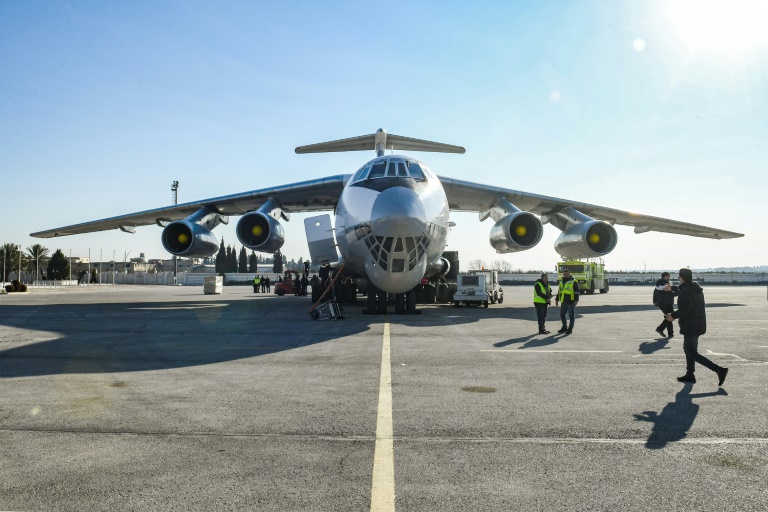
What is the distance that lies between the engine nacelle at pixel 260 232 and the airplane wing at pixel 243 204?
2.06 meters

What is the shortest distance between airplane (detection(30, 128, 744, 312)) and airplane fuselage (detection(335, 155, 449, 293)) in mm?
26

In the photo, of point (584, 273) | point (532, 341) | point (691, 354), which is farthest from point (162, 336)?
point (584, 273)

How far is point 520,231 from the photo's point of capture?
1841 cm

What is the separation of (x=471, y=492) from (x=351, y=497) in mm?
700

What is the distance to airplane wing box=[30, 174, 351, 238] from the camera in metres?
20.0

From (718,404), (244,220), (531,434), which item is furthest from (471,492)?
(244,220)

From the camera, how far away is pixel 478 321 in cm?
Answer: 1433

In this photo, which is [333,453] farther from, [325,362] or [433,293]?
[433,293]

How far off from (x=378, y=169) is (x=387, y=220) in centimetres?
230

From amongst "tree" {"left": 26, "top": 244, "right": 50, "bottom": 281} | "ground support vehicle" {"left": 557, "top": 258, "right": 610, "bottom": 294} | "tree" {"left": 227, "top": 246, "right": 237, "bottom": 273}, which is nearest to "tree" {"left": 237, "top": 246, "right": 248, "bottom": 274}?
"tree" {"left": 227, "top": 246, "right": 237, "bottom": 273}

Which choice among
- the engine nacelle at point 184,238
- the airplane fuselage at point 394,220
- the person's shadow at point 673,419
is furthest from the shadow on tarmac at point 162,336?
the person's shadow at point 673,419

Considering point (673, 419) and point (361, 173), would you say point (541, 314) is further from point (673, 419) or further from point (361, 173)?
point (673, 419)

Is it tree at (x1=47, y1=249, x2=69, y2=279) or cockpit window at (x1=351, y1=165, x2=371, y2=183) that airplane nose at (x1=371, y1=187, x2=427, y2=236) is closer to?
cockpit window at (x1=351, y1=165, x2=371, y2=183)

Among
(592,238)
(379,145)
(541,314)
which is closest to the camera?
(541,314)
